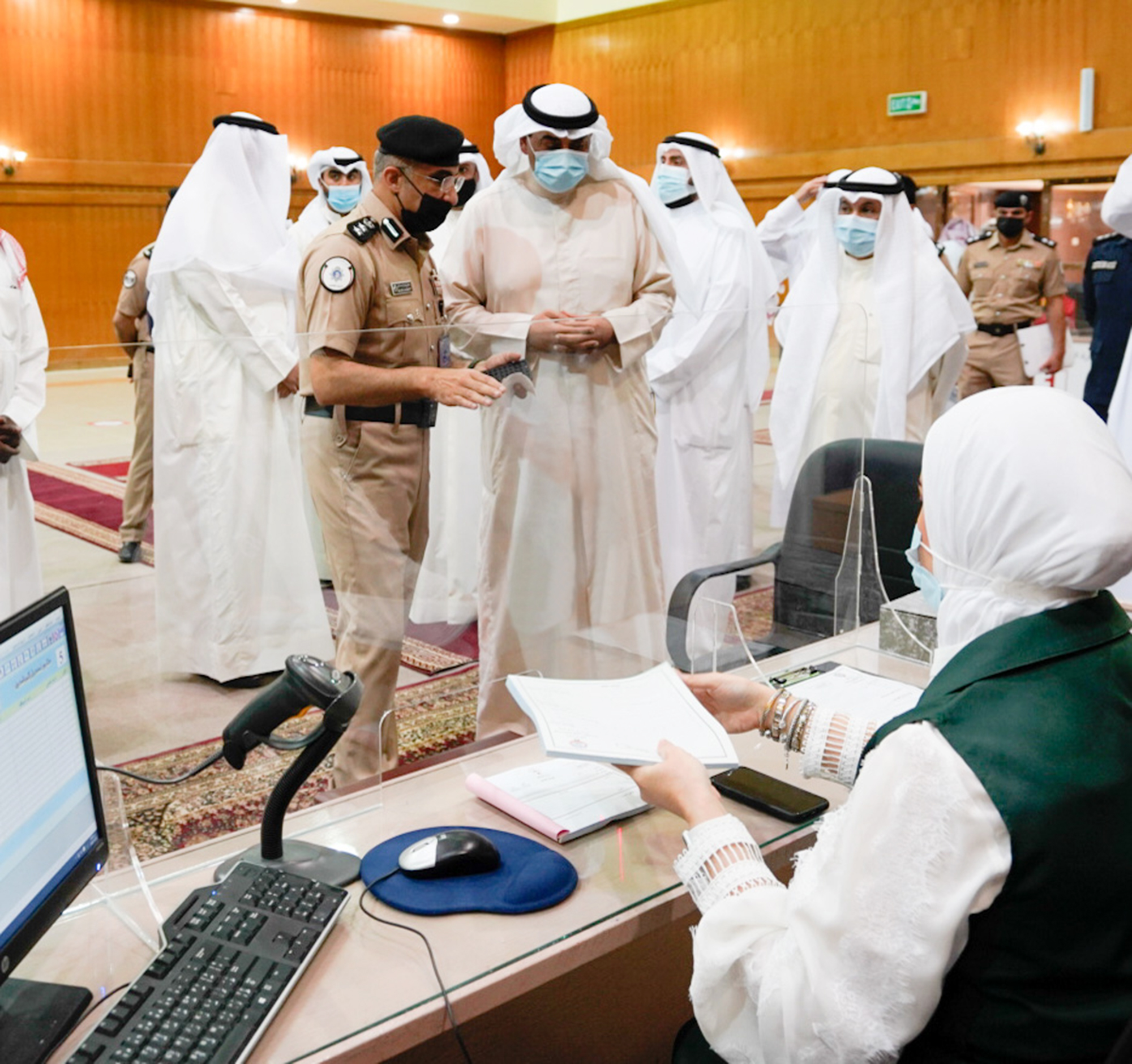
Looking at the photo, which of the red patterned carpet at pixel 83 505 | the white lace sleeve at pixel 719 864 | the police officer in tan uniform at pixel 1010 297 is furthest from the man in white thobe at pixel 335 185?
the white lace sleeve at pixel 719 864

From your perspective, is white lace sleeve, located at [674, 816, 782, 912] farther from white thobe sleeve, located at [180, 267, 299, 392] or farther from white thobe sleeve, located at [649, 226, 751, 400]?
white thobe sleeve, located at [649, 226, 751, 400]

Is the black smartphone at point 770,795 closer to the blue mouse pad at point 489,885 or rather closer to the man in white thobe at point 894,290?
the blue mouse pad at point 489,885

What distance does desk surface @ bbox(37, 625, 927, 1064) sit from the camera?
1269 mm

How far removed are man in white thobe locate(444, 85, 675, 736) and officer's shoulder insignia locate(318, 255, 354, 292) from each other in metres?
0.28

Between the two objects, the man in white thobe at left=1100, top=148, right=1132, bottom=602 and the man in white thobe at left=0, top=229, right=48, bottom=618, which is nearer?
the man in white thobe at left=0, top=229, right=48, bottom=618

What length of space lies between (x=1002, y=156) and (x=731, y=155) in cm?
357

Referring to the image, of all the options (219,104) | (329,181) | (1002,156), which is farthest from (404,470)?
(219,104)

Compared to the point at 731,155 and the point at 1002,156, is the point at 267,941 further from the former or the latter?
the point at 731,155

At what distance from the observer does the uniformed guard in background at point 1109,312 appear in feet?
22.4

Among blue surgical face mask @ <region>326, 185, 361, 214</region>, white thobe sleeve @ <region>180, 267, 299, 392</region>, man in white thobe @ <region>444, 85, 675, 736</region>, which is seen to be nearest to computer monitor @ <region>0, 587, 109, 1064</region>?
man in white thobe @ <region>444, 85, 675, 736</region>

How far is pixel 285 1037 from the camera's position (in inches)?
48.4

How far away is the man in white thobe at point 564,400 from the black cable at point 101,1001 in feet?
3.22

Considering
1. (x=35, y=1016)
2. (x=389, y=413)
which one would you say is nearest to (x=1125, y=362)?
(x=389, y=413)

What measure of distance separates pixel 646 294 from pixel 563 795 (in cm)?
184
